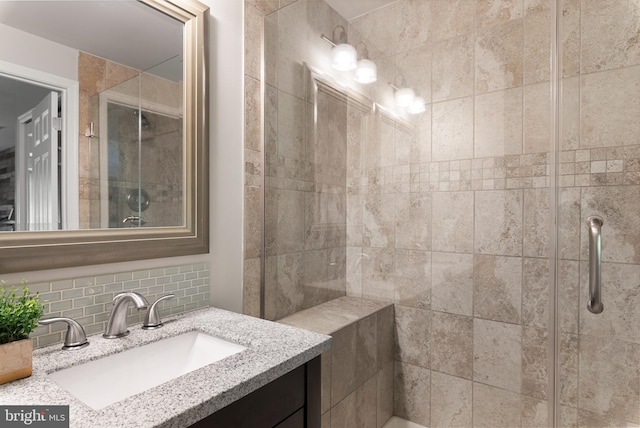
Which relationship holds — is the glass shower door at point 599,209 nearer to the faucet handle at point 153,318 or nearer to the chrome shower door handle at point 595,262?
the chrome shower door handle at point 595,262

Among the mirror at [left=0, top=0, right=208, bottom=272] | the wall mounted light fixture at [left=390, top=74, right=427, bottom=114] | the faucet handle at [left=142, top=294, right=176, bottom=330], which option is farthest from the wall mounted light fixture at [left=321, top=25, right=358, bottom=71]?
the faucet handle at [left=142, top=294, right=176, bottom=330]

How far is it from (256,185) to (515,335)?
A: 1.29 metres

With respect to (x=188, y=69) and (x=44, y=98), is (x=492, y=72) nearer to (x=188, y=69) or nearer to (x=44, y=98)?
(x=188, y=69)

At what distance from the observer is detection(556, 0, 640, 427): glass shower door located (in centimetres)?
118

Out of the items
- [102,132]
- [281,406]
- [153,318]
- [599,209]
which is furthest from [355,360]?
[102,132]

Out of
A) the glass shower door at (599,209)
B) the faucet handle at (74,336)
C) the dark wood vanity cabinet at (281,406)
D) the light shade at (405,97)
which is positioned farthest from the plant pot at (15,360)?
the glass shower door at (599,209)

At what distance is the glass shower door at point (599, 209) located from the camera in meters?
1.18

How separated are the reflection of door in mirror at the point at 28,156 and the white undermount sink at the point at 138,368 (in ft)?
1.32

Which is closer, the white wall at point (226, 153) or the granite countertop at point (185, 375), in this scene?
the granite countertop at point (185, 375)

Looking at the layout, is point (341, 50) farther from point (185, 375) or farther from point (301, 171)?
point (185, 375)

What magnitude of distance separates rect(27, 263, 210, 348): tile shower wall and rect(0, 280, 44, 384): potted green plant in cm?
18

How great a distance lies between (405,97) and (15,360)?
1.60 m

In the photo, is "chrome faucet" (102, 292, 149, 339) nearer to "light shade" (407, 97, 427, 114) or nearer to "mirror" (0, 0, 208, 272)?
"mirror" (0, 0, 208, 272)

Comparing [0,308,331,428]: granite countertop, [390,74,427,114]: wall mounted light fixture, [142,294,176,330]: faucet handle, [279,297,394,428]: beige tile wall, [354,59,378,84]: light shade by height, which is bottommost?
[279,297,394,428]: beige tile wall
